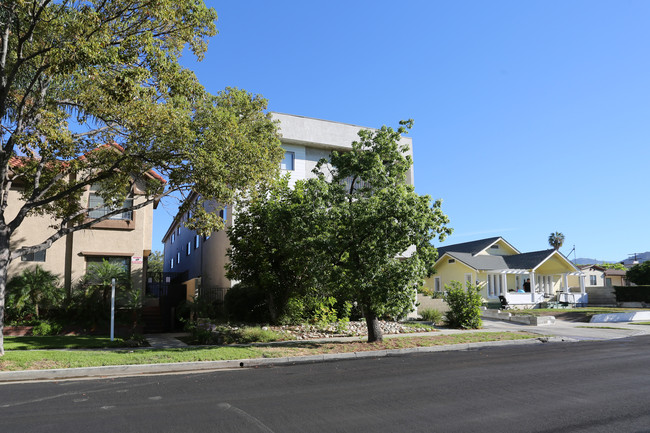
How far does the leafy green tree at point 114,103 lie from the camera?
11156mm

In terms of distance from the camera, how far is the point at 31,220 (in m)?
19.5

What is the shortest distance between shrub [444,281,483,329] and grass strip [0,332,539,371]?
142 inches

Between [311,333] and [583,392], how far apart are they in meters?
11.0

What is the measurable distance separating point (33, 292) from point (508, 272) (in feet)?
99.5

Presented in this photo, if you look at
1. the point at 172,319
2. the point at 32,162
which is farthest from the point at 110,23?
the point at 172,319

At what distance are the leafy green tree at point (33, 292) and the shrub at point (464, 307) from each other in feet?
53.5

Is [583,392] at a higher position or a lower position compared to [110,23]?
lower

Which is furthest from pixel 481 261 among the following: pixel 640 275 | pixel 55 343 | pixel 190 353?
pixel 55 343

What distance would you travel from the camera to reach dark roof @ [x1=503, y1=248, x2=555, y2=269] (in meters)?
35.9

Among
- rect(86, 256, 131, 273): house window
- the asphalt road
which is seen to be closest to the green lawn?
rect(86, 256, 131, 273): house window

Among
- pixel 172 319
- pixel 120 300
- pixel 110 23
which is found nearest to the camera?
pixel 110 23

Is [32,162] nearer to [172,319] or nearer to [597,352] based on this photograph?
[172,319]

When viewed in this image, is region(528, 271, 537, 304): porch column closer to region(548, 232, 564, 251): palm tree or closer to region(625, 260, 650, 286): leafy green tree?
region(625, 260, 650, 286): leafy green tree

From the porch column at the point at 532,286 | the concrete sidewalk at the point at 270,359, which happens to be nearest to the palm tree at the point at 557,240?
the porch column at the point at 532,286
